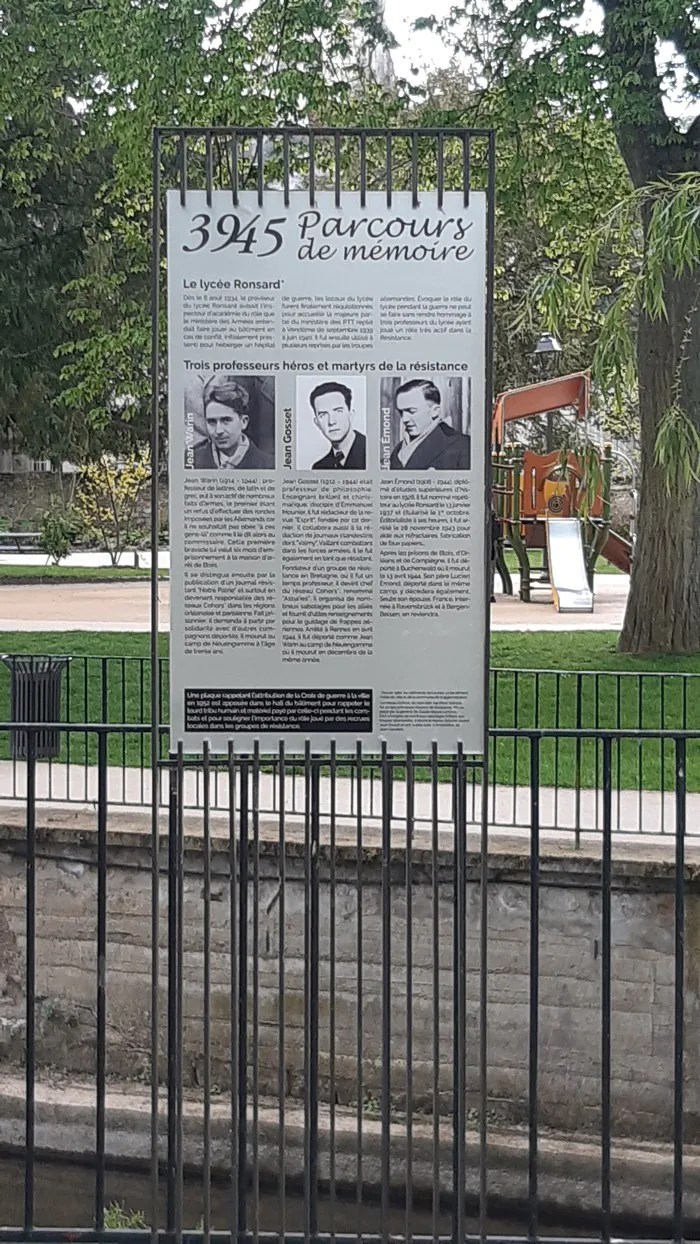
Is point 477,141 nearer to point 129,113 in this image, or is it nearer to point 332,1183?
point 129,113

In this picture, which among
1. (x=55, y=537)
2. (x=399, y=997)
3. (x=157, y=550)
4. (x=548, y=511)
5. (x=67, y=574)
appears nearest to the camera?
(x=157, y=550)

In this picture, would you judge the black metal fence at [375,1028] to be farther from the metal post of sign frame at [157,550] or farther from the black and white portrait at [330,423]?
the black and white portrait at [330,423]

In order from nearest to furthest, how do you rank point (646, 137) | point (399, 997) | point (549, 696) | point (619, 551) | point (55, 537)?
point (399, 997)
point (549, 696)
point (646, 137)
point (619, 551)
point (55, 537)

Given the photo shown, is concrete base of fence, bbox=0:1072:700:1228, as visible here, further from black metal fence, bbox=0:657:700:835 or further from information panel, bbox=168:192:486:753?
information panel, bbox=168:192:486:753

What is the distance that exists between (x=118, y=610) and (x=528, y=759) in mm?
12513

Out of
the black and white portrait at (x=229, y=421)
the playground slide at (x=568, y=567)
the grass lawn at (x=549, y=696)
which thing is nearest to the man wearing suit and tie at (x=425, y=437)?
the black and white portrait at (x=229, y=421)

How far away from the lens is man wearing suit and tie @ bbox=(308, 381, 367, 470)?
11.3ft

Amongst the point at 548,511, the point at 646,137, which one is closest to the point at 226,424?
the point at 646,137

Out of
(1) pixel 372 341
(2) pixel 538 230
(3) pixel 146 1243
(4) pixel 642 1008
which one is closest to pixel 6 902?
(4) pixel 642 1008

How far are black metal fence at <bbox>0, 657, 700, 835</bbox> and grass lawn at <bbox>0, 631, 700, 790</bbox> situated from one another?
0.9 inches

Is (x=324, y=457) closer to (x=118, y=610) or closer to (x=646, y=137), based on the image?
(x=646, y=137)

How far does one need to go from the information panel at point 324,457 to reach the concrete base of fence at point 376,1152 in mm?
5155

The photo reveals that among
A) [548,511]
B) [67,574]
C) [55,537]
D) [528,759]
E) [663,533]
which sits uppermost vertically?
[548,511]

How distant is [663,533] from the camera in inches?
678
